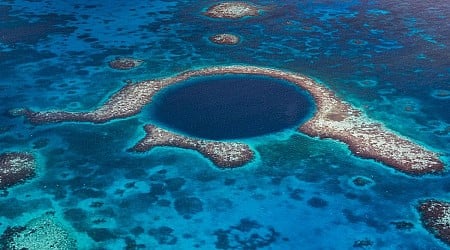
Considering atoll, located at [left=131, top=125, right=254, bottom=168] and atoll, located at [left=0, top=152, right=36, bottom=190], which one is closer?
atoll, located at [left=0, top=152, right=36, bottom=190]

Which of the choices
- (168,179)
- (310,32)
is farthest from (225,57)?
(168,179)

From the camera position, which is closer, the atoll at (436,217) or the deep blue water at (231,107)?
the atoll at (436,217)

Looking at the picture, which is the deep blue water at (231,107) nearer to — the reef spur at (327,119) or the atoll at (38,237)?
the reef spur at (327,119)

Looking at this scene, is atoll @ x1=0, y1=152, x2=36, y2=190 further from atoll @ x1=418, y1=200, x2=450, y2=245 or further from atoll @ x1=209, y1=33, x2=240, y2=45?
atoll @ x1=209, y1=33, x2=240, y2=45

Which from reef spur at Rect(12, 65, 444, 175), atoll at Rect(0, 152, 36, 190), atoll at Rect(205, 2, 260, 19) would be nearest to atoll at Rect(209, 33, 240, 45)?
atoll at Rect(205, 2, 260, 19)

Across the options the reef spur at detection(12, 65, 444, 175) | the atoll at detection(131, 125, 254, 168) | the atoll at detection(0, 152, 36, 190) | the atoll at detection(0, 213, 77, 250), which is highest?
the reef spur at detection(12, 65, 444, 175)

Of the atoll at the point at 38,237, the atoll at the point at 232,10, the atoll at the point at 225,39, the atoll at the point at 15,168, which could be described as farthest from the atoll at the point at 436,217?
the atoll at the point at 232,10

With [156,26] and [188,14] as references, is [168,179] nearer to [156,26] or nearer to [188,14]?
[156,26]
